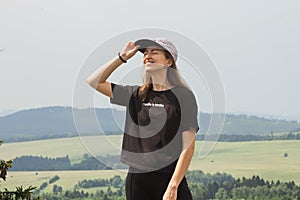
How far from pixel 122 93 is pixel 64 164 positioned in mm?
10181

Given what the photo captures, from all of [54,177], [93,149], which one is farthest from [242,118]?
[93,149]

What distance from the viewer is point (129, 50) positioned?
2.13 m

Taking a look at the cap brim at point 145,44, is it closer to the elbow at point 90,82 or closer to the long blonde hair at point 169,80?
the long blonde hair at point 169,80

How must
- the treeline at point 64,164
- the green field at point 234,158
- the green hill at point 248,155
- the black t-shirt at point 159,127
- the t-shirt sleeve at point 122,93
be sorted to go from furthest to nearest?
1. the green hill at point 248,155
2. the green field at point 234,158
3. the treeline at point 64,164
4. the t-shirt sleeve at point 122,93
5. the black t-shirt at point 159,127

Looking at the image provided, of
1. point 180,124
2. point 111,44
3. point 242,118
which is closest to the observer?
point 180,124

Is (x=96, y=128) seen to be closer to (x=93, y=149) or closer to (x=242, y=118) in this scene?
(x=93, y=149)

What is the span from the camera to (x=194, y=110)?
207 centimetres

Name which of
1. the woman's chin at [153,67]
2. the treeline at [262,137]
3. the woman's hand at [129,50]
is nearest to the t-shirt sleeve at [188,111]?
the woman's chin at [153,67]

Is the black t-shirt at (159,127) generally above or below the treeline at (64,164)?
above

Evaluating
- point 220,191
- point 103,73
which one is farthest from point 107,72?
point 220,191

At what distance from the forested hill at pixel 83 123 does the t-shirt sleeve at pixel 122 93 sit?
65mm

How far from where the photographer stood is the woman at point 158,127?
2062mm

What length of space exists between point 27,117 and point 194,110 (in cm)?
1088

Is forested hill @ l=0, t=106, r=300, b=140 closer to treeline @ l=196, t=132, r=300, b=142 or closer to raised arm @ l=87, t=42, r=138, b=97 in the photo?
raised arm @ l=87, t=42, r=138, b=97
